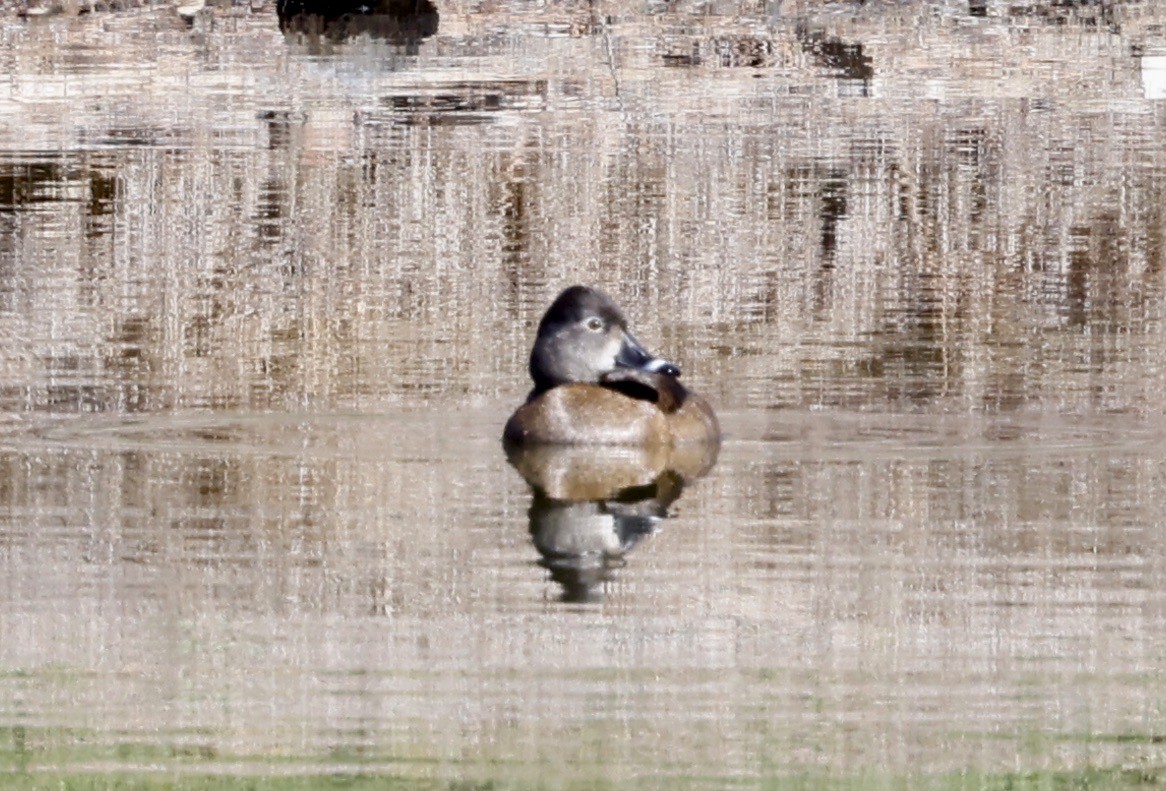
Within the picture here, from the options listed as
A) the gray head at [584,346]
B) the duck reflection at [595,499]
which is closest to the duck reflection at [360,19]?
the gray head at [584,346]

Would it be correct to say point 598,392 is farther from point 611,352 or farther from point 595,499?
point 595,499

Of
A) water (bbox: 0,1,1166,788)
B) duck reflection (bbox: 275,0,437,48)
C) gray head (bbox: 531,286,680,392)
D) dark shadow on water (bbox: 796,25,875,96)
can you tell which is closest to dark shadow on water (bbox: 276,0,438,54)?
duck reflection (bbox: 275,0,437,48)

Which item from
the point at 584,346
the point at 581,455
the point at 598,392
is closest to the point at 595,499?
the point at 581,455

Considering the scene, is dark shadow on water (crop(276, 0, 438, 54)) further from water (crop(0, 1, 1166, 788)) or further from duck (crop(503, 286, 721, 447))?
duck (crop(503, 286, 721, 447))

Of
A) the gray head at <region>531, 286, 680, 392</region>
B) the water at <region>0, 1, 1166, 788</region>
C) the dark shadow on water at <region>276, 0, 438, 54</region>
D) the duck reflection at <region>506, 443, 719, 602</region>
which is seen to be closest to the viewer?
the water at <region>0, 1, 1166, 788</region>

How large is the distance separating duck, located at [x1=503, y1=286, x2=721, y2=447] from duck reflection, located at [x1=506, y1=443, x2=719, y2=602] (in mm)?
70

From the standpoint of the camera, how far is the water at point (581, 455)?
7.51 metres

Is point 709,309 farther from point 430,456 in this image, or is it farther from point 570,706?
point 570,706

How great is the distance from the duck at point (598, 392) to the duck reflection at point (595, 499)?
0.23 ft

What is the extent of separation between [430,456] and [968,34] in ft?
48.9

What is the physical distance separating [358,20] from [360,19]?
4cm

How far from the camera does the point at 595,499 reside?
1075 centimetres

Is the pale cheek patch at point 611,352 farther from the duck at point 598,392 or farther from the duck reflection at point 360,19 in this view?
the duck reflection at point 360,19

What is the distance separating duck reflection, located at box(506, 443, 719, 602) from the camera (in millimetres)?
9406
